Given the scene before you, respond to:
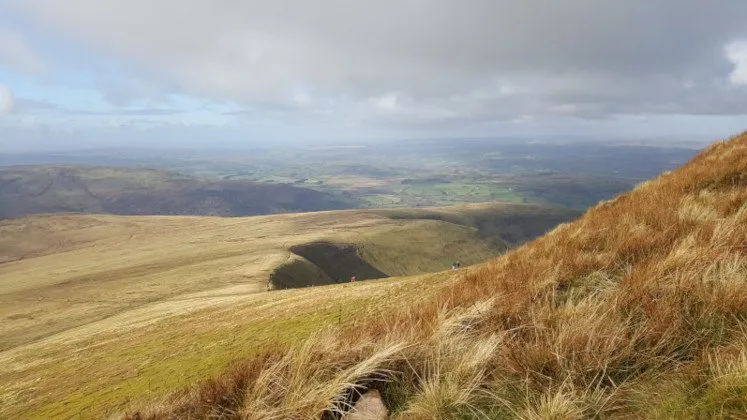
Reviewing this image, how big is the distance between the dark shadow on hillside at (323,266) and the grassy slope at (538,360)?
7328 cm

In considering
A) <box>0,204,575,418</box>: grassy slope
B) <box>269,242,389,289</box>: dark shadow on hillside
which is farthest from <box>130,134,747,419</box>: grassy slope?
<box>269,242,389,289</box>: dark shadow on hillside

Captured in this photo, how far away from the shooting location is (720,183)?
14195 millimetres

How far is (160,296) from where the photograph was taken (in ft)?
220

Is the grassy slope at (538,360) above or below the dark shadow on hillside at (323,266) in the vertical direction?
above

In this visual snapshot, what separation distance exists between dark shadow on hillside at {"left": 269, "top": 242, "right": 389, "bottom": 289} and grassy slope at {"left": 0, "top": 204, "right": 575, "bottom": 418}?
13.6 ft

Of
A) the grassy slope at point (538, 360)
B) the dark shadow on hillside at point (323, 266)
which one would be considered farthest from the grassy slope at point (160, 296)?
the dark shadow on hillside at point (323, 266)

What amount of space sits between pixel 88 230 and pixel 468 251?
536 feet

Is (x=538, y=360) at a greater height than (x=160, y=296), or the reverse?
(x=538, y=360)

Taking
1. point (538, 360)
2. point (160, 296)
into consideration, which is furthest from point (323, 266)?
point (538, 360)

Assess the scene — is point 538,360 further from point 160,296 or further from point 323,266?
point 323,266

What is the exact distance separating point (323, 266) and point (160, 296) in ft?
166

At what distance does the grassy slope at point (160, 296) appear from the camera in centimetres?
1423

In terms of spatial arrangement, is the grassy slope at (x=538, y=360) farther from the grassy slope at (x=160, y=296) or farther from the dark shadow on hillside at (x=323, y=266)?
the dark shadow on hillside at (x=323, y=266)

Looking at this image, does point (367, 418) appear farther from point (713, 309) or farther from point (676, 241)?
point (676, 241)
